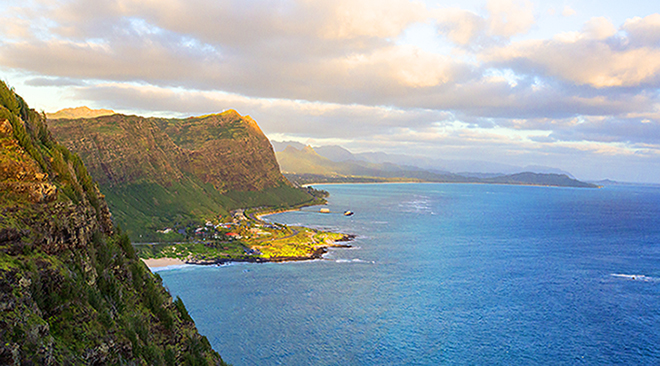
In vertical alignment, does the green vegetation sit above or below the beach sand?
above

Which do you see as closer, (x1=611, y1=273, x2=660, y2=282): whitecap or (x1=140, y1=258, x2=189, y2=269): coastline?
(x1=611, y1=273, x2=660, y2=282): whitecap

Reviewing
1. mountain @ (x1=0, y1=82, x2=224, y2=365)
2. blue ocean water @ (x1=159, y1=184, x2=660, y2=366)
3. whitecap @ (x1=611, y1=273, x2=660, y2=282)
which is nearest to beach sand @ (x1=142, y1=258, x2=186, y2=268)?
blue ocean water @ (x1=159, y1=184, x2=660, y2=366)

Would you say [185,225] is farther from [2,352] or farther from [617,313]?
[2,352]

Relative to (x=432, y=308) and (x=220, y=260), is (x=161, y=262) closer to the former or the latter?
(x=220, y=260)

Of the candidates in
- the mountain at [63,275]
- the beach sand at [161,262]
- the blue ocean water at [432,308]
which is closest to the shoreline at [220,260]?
the beach sand at [161,262]

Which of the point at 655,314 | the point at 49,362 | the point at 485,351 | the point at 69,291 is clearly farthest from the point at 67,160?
the point at 655,314

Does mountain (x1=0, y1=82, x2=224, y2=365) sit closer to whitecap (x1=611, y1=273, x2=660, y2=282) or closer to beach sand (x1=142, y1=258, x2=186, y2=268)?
beach sand (x1=142, y1=258, x2=186, y2=268)
